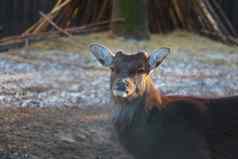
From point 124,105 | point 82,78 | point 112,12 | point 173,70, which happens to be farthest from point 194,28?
point 124,105

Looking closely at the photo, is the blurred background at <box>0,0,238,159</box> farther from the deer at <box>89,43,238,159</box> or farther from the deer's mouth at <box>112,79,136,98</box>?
the deer's mouth at <box>112,79,136,98</box>

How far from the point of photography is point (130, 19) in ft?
42.1

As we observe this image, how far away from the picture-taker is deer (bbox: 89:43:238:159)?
17.5 feet

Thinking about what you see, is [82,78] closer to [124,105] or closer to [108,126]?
[108,126]

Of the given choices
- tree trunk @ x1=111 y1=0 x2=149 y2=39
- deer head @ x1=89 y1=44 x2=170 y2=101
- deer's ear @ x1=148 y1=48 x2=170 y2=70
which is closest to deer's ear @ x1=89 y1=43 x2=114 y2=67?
deer head @ x1=89 y1=44 x2=170 y2=101

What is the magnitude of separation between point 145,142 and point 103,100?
3436mm

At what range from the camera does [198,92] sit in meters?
9.50

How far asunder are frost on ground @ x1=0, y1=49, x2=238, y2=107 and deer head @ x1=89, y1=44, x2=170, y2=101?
293cm

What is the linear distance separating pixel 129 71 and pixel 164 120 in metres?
0.47

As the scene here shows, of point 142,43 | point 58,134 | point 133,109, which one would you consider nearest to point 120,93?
point 133,109

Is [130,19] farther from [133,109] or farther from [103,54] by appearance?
[133,109]

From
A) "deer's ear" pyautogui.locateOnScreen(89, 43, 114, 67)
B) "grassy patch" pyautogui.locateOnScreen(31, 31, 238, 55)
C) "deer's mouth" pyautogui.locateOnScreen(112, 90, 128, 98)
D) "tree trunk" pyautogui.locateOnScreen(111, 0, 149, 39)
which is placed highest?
"tree trunk" pyautogui.locateOnScreen(111, 0, 149, 39)

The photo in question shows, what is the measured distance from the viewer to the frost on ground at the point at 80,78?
8.86m

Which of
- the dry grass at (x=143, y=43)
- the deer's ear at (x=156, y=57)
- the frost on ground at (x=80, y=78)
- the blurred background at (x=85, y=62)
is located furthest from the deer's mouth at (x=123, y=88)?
the dry grass at (x=143, y=43)
